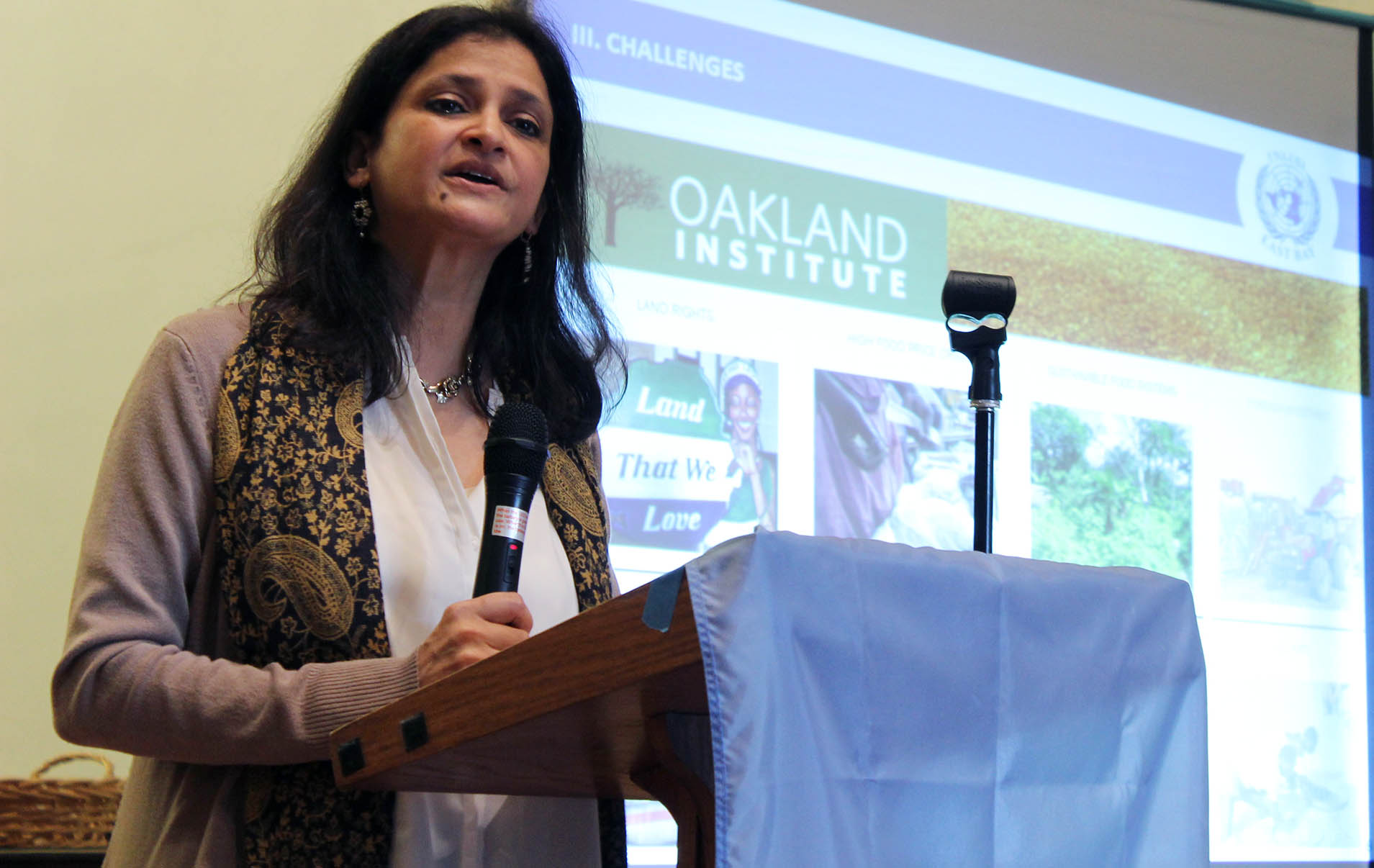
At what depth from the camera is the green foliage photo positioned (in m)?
3.19

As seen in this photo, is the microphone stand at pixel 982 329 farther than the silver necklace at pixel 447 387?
No

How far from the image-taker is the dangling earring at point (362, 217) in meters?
1.65

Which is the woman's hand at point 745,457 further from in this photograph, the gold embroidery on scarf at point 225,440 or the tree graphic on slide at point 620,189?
the gold embroidery on scarf at point 225,440

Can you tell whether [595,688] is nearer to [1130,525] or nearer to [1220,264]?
[1130,525]

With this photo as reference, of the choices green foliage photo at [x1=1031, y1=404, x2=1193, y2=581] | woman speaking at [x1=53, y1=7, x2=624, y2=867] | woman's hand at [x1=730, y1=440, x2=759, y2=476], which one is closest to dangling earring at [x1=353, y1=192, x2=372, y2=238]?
woman speaking at [x1=53, y1=7, x2=624, y2=867]

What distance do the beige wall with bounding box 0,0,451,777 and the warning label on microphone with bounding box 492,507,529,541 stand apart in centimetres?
159

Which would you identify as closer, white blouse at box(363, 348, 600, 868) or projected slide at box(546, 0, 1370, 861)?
white blouse at box(363, 348, 600, 868)

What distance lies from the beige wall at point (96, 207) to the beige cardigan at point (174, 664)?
119 cm

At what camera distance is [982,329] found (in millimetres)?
1320

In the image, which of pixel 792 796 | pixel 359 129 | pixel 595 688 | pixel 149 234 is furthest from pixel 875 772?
pixel 149 234

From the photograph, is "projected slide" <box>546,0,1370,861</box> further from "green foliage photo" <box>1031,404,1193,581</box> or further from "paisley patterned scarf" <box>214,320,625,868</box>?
"paisley patterned scarf" <box>214,320,625,868</box>

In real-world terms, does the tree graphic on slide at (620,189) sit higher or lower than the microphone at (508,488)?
higher

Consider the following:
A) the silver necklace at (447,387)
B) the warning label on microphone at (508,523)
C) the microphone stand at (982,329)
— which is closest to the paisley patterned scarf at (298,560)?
the silver necklace at (447,387)

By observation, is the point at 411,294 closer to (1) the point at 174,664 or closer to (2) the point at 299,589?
(2) the point at 299,589
